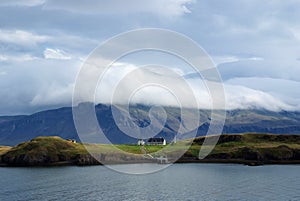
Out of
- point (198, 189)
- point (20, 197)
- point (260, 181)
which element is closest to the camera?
point (20, 197)

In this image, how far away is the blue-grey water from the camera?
102 meters

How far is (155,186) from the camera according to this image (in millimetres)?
120750

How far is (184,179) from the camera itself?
137 meters

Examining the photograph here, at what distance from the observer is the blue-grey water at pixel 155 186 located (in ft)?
335

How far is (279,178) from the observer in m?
138

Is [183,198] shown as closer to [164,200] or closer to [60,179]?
[164,200]

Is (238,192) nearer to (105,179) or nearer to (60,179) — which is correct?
(105,179)

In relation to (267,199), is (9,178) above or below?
above

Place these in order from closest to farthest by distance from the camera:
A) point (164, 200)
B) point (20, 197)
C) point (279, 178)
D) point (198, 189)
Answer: point (164, 200)
point (20, 197)
point (198, 189)
point (279, 178)

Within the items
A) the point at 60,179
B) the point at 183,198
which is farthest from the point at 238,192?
the point at 60,179

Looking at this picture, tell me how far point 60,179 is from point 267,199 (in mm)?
73217

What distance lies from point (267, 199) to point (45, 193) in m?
58.8

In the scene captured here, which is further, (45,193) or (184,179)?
(184,179)

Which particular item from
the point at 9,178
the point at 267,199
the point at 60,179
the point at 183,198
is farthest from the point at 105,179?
the point at 267,199
